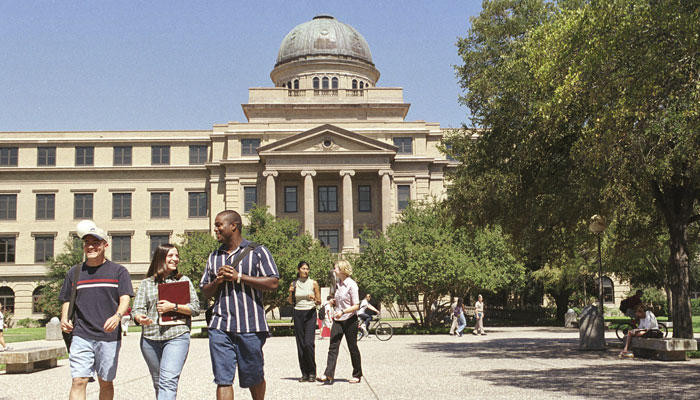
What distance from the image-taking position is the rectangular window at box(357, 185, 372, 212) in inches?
2404

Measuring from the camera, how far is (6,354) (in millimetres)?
14336

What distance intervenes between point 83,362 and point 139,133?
58706 millimetres

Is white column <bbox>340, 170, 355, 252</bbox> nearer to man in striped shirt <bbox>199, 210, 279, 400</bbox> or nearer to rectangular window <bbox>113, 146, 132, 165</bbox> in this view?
rectangular window <bbox>113, 146, 132, 165</bbox>

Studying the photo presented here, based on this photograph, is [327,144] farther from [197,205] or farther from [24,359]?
[24,359]

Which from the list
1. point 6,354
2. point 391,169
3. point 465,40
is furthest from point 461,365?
point 391,169

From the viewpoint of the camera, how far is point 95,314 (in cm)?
718

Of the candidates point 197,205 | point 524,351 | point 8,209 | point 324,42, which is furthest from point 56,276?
point 524,351

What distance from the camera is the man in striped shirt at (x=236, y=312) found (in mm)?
6629

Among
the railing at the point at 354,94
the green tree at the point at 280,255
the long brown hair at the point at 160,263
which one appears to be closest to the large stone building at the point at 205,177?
the railing at the point at 354,94

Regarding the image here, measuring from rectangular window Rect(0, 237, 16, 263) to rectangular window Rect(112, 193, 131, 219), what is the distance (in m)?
8.52

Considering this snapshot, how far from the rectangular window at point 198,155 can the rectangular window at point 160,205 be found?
3.64 meters

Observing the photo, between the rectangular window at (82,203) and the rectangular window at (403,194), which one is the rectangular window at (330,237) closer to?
the rectangular window at (403,194)

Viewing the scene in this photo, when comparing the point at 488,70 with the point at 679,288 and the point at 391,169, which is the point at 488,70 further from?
the point at 391,169

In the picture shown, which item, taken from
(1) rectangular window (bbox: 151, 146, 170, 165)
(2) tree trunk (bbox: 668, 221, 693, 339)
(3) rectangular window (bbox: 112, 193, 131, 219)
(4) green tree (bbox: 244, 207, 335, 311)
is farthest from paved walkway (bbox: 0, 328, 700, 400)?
(1) rectangular window (bbox: 151, 146, 170, 165)
